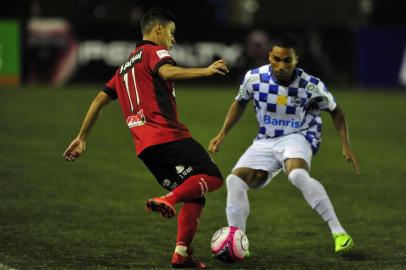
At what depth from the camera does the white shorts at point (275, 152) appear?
720 centimetres

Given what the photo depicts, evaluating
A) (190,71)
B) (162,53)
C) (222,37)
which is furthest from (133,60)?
(222,37)

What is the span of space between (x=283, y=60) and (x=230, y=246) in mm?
Result: 1457

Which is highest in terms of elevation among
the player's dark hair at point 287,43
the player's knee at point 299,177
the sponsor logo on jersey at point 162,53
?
the player's dark hair at point 287,43

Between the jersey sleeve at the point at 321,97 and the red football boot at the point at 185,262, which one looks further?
the jersey sleeve at the point at 321,97

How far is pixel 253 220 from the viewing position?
27.9 ft

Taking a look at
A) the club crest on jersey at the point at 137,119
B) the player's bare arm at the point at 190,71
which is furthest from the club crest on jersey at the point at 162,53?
the club crest on jersey at the point at 137,119

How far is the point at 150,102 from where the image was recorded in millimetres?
6305

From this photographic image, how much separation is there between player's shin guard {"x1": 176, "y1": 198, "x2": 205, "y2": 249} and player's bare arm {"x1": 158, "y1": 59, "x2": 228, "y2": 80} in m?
0.94

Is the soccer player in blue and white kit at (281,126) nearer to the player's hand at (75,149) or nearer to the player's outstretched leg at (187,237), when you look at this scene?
the player's outstretched leg at (187,237)

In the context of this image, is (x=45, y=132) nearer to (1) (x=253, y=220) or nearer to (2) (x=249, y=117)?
(2) (x=249, y=117)

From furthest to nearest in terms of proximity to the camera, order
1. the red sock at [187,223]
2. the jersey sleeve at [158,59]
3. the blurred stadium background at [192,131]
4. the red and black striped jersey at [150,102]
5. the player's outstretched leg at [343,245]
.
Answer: the blurred stadium background at [192,131]
the player's outstretched leg at [343,245]
the red sock at [187,223]
the red and black striped jersey at [150,102]
the jersey sleeve at [158,59]

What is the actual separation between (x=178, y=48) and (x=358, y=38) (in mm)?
4494

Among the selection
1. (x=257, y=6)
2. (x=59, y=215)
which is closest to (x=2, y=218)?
(x=59, y=215)

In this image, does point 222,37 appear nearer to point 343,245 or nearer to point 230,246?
point 343,245
